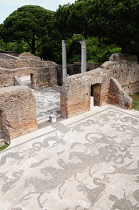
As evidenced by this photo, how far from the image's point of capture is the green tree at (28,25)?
24.7 meters

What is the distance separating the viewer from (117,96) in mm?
10609

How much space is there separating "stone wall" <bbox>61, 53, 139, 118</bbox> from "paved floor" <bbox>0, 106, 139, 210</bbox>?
3.71 feet

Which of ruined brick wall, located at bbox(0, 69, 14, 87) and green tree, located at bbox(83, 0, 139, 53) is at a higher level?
green tree, located at bbox(83, 0, 139, 53)

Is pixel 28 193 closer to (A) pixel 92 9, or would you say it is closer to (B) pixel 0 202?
(B) pixel 0 202

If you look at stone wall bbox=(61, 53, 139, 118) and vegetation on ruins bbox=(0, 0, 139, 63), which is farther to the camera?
vegetation on ruins bbox=(0, 0, 139, 63)

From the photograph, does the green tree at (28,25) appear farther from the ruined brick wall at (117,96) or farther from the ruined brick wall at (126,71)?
the ruined brick wall at (117,96)

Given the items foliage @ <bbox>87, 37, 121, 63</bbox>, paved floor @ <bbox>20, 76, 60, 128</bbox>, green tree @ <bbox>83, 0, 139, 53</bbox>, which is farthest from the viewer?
foliage @ <bbox>87, 37, 121, 63</bbox>

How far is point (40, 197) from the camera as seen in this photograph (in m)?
4.78

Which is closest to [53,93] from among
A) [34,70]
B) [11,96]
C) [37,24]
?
[34,70]

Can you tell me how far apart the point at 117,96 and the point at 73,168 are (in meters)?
6.02

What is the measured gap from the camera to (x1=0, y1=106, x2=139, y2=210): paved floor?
4676 millimetres

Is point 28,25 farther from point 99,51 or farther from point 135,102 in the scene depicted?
point 135,102

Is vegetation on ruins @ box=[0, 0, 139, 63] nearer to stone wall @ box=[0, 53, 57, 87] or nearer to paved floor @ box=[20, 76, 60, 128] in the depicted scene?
stone wall @ box=[0, 53, 57, 87]

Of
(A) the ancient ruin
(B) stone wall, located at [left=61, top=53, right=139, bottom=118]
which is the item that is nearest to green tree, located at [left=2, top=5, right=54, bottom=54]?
(A) the ancient ruin
